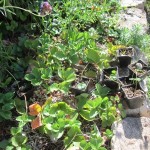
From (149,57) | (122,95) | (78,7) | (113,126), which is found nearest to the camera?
(113,126)

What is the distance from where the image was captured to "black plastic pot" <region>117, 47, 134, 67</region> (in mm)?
2673

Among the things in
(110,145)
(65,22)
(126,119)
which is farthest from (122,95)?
(65,22)

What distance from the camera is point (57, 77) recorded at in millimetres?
2600

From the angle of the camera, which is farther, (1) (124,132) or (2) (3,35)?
(2) (3,35)

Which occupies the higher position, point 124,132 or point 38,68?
point 38,68

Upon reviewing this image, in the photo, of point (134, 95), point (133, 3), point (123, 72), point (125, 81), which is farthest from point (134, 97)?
point (133, 3)

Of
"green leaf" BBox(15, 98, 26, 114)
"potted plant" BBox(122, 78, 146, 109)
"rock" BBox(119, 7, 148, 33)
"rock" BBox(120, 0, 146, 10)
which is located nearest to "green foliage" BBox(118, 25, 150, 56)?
"rock" BBox(119, 7, 148, 33)

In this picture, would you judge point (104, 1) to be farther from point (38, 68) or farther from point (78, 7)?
point (38, 68)

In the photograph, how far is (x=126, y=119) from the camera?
2492 millimetres

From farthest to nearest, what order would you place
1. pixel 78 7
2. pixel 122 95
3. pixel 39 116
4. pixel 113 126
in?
1. pixel 78 7
2. pixel 122 95
3. pixel 113 126
4. pixel 39 116

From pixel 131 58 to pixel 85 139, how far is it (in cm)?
77

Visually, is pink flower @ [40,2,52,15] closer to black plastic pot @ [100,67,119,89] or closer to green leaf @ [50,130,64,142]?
black plastic pot @ [100,67,119,89]

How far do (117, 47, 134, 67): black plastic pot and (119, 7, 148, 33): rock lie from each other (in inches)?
20.5

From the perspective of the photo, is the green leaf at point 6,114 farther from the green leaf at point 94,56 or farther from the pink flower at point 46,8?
the pink flower at point 46,8
